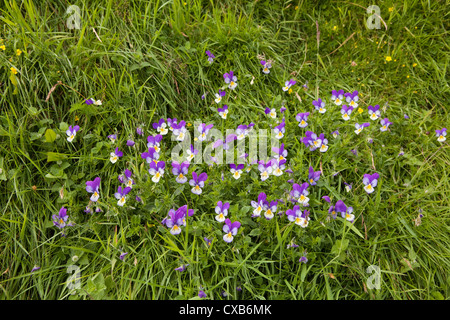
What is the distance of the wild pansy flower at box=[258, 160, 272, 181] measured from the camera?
2.42 m

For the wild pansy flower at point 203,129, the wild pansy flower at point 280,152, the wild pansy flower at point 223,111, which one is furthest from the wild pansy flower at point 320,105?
the wild pansy flower at point 203,129

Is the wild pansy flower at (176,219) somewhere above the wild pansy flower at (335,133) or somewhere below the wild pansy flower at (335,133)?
below

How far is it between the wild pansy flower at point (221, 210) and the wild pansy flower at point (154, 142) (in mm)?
735

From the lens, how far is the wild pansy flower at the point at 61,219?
2250 mm

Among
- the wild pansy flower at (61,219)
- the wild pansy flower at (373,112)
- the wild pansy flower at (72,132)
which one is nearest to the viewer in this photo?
the wild pansy flower at (61,219)

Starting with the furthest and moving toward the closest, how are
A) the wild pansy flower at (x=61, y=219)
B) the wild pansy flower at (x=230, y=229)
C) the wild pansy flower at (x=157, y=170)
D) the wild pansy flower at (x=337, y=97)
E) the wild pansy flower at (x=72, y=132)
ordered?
the wild pansy flower at (x=337, y=97) < the wild pansy flower at (x=72, y=132) < the wild pansy flower at (x=157, y=170) < the wild pansy flower at (x=61, y=219) < the wild pansy flower at (x=230, y=229)

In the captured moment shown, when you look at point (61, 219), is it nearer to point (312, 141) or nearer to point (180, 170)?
point (180, 170)

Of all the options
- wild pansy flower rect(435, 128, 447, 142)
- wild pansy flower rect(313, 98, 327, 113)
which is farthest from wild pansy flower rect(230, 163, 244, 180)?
wild pansy flower rect(435, 128, 447, 142)

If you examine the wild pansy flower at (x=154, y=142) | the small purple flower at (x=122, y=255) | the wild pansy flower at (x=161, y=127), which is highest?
the wild pansy flower at (x=161, y=127)

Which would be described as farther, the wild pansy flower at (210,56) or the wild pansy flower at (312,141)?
the wild pansy flower at (210,56)

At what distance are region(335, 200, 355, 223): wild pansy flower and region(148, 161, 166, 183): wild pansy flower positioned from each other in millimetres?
1264

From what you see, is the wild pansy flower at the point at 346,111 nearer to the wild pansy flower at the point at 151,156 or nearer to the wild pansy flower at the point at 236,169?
the wild pansy flower at the point at 236,169

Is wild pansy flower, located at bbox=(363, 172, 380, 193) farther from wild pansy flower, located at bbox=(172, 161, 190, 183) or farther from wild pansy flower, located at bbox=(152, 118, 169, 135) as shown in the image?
wild pansy flower, located at bbox=(152, 118, 169, 135)
